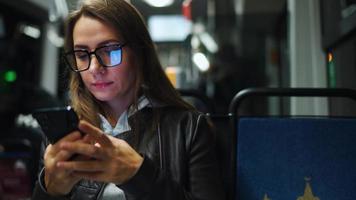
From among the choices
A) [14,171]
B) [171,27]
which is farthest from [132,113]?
[14,171]

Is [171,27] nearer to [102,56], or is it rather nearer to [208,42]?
[208,42]

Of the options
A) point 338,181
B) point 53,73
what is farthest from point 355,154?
point 53,73

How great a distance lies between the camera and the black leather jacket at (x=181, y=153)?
1.06 m

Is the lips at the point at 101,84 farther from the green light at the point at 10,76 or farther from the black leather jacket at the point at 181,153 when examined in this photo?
the green light at the point at 10,76

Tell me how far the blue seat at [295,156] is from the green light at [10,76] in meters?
3.75

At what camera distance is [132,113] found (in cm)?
117

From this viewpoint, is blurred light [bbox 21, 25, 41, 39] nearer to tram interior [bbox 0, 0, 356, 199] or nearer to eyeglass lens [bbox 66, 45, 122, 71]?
tram interior [bbox 0, 0, 356, 199]

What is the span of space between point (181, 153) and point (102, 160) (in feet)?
1.04

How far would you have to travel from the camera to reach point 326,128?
4.09 ft

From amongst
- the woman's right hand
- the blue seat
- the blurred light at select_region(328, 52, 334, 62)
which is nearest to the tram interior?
the blurred light at select_region(328, 52, 334, 62)

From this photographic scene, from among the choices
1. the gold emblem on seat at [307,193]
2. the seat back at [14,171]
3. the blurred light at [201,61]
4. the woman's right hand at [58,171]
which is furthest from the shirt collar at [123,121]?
the seat back at [14,171]

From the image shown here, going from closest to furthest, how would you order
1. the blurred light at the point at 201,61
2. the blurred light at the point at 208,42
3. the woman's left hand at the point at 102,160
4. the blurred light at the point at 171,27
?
the woman's left hand at the point at 102,160
the blurred light at the point at 171,27
the blurred light at the point at 201,61
the blurred light at the point at 208,42

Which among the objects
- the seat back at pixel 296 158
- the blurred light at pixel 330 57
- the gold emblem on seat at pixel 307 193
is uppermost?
the blurred light at pixel 330 57

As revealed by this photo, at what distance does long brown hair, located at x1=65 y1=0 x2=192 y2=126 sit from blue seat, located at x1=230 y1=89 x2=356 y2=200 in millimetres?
252
